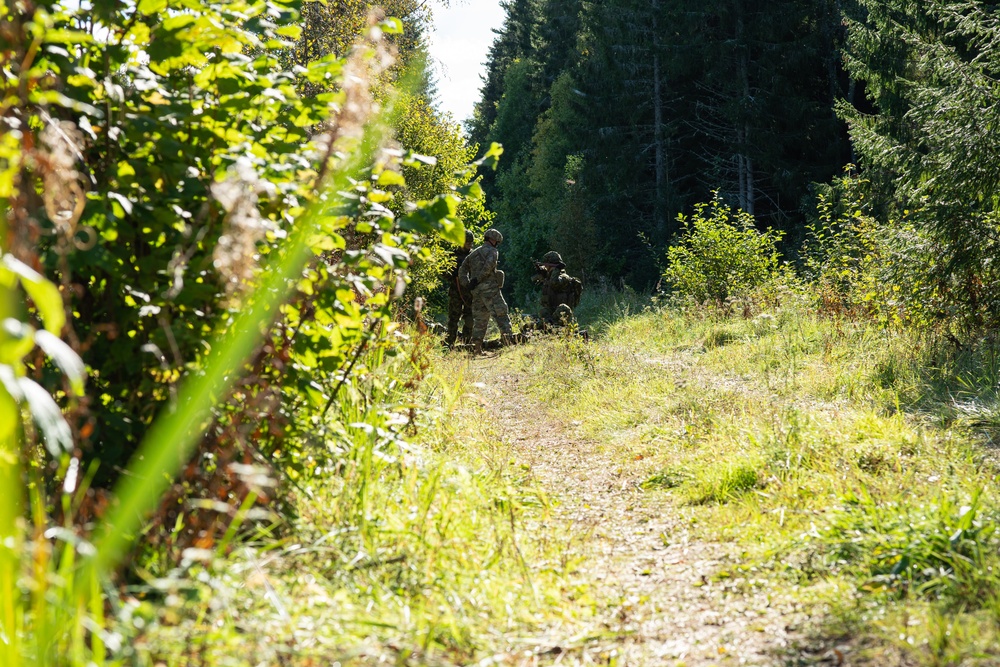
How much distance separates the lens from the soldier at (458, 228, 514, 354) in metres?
15.8

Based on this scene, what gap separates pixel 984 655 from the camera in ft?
9.61

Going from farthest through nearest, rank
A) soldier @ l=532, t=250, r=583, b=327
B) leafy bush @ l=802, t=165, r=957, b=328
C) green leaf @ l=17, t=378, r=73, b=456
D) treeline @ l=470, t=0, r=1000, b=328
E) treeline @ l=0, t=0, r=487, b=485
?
1. treeline @ l=470, t=0, r=1000, b=328
2. soldier @ l=532, t=250, r=583, b=327
3. leafy bush @ l=802, t=165, r=957, b=328
4. treeline @ l=0, t=0, r=487, b=485
5. green leaf @ l=17, t=378, r=73, b=456

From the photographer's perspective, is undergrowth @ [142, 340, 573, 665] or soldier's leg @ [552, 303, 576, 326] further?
soldier's leg @ [552, 303, 576, 326]

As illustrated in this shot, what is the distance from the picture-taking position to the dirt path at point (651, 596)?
342 cm

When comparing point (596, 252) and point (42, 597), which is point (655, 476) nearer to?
point (42, 597)

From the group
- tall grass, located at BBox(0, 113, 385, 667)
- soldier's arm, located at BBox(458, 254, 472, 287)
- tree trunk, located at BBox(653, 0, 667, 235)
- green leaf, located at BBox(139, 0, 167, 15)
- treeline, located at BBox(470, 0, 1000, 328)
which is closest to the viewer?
tall grass, located at BBox(0, 113, 385, 667)

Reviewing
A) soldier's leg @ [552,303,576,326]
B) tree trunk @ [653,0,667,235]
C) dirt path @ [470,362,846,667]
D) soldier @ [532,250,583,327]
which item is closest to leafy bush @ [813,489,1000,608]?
dirt path @ [470,362,846,667]

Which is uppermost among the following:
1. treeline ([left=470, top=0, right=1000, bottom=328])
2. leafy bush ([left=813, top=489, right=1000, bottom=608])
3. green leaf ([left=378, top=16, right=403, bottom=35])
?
treeline ([left=470, top=0, right=1000, bottom=328])

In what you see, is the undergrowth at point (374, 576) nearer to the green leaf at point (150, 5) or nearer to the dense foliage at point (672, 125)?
the green leaf at point (150, 5)

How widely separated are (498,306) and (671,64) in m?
17.3

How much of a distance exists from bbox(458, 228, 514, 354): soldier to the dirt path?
31.0 feet

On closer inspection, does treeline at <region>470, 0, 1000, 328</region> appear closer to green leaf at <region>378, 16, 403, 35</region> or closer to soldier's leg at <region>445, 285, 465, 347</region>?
soldier's leg at <region>445, 285, 465, 347</region>

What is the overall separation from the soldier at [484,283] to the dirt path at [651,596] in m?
9.46

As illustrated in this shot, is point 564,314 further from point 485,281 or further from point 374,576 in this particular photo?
point 374,576
